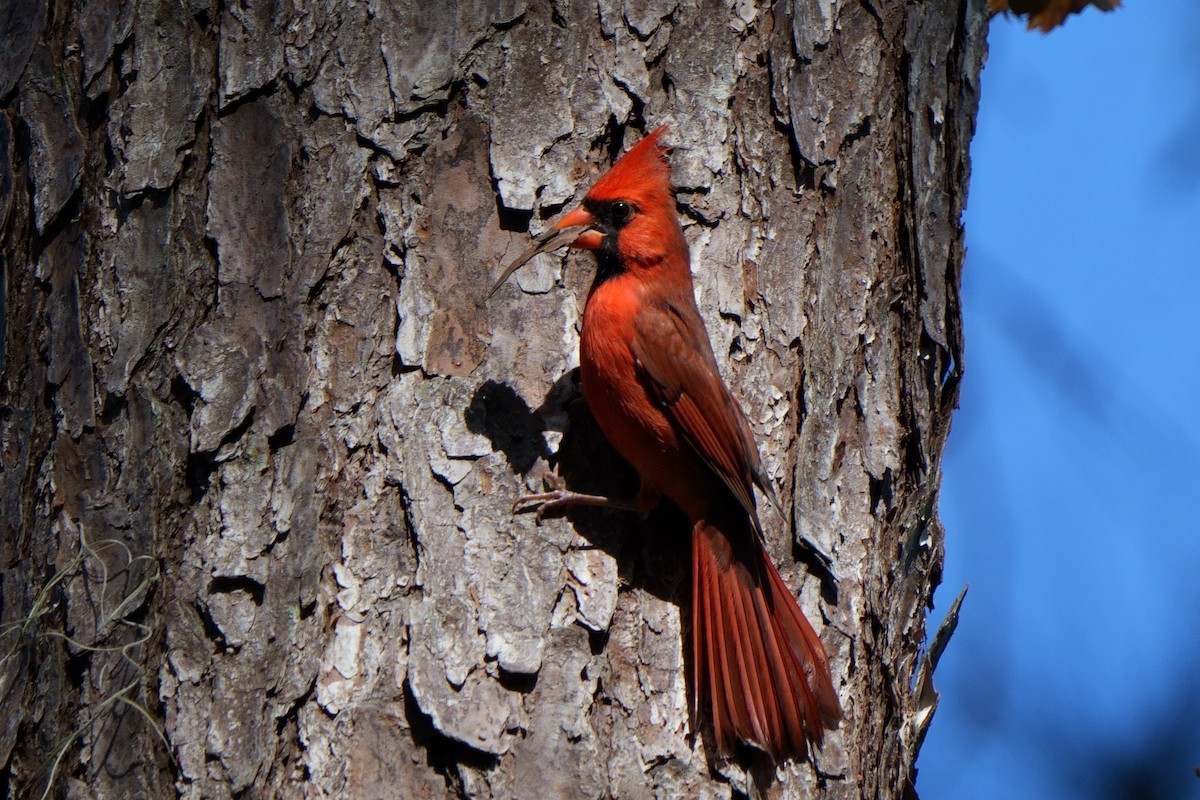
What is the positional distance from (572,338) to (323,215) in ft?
1.83

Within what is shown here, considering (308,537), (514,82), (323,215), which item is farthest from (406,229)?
(308,537)

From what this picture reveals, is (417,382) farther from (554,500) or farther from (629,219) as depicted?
(629,219)

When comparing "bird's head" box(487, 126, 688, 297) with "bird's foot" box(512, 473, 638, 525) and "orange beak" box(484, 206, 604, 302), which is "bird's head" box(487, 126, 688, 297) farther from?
"bird's foot" box(512, 473, 638, 525)

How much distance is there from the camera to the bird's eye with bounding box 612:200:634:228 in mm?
2482

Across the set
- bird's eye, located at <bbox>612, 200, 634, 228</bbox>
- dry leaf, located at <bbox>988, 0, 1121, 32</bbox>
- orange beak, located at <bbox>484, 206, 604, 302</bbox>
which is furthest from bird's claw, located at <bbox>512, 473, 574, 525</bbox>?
dry leaf, located at <bbox>988, 0, 1121, 32</bbox>

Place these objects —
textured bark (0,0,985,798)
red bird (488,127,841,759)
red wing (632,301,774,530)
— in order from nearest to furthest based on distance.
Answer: textured bark (0,0,985,798), red bird (488,127,841,759), red wing (632,301,774,530)

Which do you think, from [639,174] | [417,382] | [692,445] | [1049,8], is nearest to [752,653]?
[692,445]

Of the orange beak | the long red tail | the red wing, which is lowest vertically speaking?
the long red tail

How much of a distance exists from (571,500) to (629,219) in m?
0.60

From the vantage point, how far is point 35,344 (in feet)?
8.16

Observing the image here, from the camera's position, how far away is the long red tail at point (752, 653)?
2.27 m

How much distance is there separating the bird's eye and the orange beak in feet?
0.15

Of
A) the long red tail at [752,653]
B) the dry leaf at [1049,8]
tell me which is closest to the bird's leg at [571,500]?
the long red tail at [752,653]

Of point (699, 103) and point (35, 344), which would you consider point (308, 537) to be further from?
point (699, 103)
